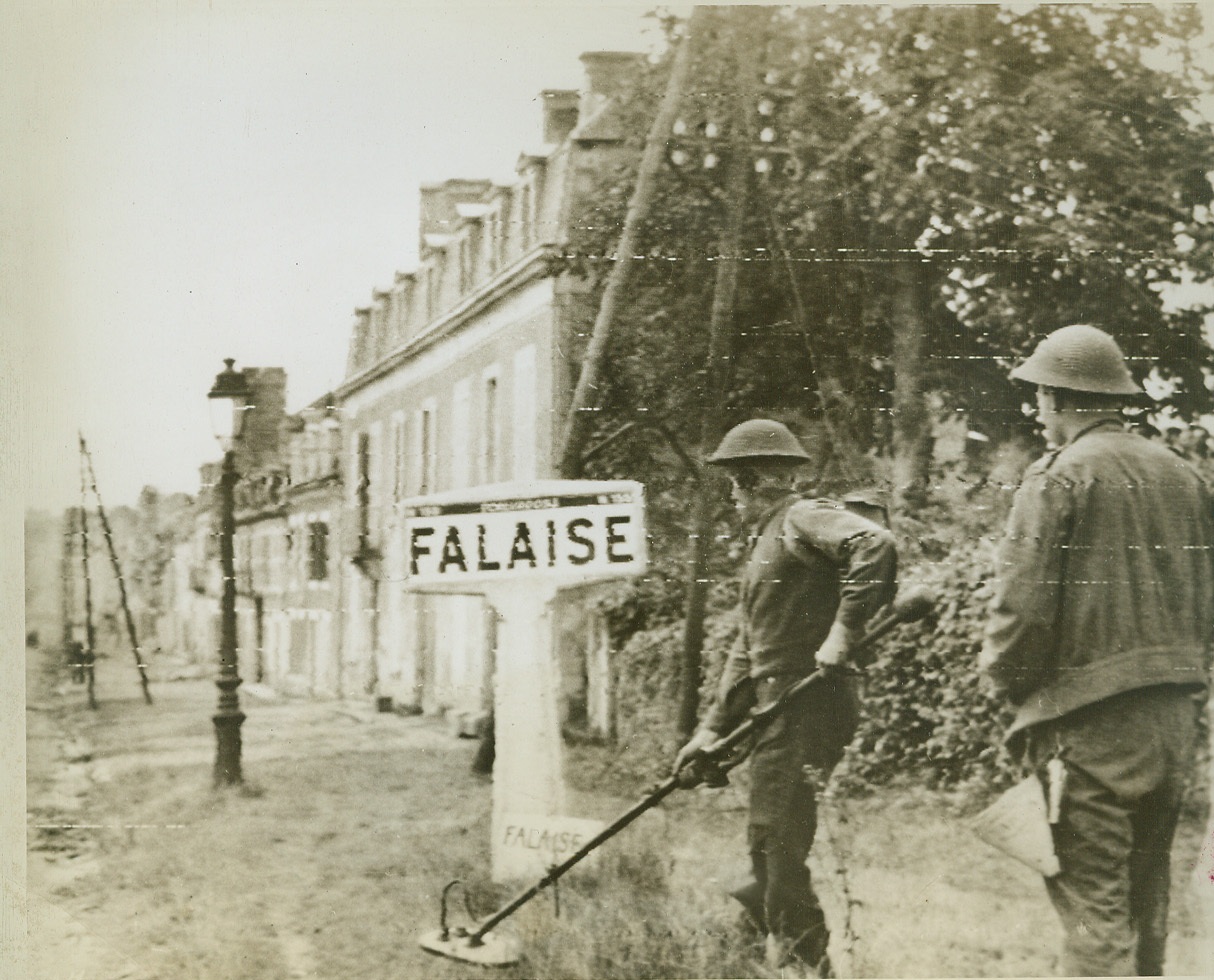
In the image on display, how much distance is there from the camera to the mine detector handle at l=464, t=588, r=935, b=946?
4039 mm

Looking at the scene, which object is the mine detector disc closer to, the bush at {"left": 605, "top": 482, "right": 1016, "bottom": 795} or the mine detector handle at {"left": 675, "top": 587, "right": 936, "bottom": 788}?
the bush at {"left": 605, "top": 482, "right": 1016, "bottom": 795}

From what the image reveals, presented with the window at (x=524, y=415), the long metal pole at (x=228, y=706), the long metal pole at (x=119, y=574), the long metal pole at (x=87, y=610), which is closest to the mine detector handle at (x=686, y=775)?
the long metal pole at (x=228, y=706)

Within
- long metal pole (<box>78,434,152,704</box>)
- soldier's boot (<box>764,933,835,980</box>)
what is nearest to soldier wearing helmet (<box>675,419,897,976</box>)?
soldier's boot (<box>764,933,835,980</box>)

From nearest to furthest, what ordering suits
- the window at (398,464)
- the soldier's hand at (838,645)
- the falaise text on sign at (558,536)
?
the soldier's hand at (838,645) < the falaise text on sign at (558,536) < the window at (398,464)

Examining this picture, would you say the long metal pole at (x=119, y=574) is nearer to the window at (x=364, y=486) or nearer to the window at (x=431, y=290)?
the window at (x=364, y=486)

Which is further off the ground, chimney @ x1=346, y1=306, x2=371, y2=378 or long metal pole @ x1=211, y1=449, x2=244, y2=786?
chimney @ x1=346, y1=306, x2=371, y2=378

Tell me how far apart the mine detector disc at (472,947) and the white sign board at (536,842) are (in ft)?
0.67

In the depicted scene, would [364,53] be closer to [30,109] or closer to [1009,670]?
[30,109]

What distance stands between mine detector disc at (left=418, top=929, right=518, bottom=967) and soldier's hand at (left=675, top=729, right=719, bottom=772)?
79cm

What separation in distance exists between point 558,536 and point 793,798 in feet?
3.74

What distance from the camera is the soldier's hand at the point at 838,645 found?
13.1ft

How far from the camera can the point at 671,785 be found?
4.07 metres

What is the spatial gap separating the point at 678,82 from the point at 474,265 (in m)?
0.90

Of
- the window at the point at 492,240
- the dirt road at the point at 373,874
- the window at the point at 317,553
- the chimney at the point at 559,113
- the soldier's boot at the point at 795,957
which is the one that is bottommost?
the soldier's boot at the point at 795,957
